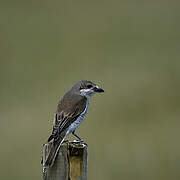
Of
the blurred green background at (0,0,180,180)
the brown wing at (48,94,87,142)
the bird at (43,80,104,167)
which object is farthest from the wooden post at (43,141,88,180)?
the blurred green background at (0,0,180,180)

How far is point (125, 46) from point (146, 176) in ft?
39.4

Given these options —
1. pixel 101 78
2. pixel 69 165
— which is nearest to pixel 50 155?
pixel 69 165

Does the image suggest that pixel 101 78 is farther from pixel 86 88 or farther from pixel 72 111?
pixel 72 111

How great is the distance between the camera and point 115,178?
36.3 ft

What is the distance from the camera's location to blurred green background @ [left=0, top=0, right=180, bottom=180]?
1234 centimetres

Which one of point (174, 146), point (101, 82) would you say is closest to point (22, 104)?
point (101, 82)

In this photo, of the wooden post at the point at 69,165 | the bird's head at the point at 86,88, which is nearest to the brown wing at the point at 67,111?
the bird's head at the point at 86,88

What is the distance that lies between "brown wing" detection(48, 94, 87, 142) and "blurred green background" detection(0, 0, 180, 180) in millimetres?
4032

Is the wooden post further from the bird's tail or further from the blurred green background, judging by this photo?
the blurred green background

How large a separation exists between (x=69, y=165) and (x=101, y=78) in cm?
1424

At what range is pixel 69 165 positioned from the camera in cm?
440

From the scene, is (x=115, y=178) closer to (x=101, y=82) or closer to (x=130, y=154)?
(x=130, y=154)

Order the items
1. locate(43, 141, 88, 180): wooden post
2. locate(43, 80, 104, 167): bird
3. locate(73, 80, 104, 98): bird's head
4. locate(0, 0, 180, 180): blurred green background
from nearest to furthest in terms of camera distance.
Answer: locate(43, 141, 88, 180): wooden post
locate(43, 80, 104, 167): bird
locate(73, 80, 104, 98): bird's head
locate(0, 0, 180, 180): blurred green background

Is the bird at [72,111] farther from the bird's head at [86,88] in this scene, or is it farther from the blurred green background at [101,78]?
the blurred green background at [101,78]
